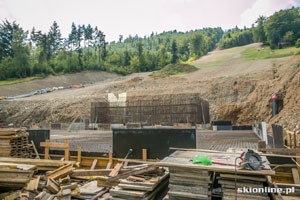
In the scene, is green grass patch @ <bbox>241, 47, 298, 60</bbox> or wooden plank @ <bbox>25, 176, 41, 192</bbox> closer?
wooden plank @ <bbox>25, 176, 41, 192</bbox>

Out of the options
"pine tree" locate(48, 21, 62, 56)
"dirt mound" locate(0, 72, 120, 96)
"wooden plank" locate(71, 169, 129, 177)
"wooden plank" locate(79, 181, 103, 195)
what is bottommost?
"wooden plank" locate(79, 181, 103, 195)

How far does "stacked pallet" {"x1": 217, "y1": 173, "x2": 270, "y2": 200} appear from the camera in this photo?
415cm

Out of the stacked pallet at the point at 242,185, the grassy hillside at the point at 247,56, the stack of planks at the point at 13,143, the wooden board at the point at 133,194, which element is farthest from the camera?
the grassy hillside at the point at 247,56

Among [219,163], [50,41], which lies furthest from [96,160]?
[50,41]

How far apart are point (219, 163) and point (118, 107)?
3187 cm

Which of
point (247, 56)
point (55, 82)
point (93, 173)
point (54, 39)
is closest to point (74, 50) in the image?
point (54, 39)

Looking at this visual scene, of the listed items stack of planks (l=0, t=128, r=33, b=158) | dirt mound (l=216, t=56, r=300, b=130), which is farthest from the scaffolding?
stack of planks (l=0, t=128, r=33, b=158)

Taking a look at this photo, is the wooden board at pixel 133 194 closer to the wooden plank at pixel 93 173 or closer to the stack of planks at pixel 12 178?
the stack of planks at pixel 12 178

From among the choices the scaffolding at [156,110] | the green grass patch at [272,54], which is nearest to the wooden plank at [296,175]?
the scaffolding at [156,110]

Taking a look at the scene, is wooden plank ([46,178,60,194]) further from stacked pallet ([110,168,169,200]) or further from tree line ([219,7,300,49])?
tree line ([219,7,300,49])

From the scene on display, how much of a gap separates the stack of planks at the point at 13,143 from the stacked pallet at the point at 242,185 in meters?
9.66

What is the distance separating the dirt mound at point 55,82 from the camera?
2249 inches

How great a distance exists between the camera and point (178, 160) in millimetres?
5082

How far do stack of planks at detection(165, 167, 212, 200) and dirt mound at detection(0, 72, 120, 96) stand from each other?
2407 inches
